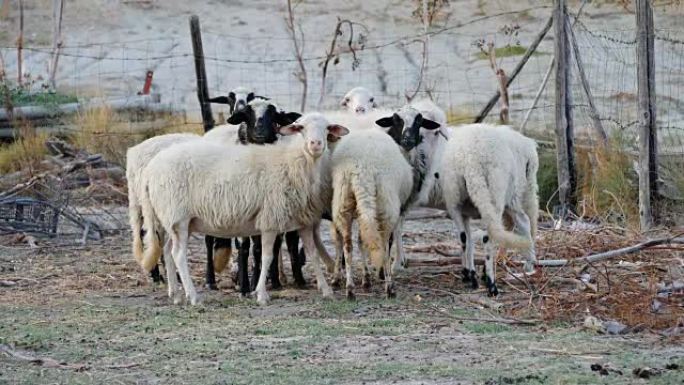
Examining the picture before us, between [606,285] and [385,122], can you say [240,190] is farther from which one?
[606,285]

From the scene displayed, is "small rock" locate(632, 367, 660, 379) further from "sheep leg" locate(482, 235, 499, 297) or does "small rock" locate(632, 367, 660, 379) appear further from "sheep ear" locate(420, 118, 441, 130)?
"sheep ear" locate(420, 118, 441, 130)

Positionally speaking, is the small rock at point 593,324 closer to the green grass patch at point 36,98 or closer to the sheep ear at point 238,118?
the sheep ear at point 238,118

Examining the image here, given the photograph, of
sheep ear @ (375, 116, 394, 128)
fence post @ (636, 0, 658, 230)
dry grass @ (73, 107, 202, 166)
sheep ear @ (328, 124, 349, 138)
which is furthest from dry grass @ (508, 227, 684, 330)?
dry grass @ (73, 107, 202, 166)

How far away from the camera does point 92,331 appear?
9.83 metres

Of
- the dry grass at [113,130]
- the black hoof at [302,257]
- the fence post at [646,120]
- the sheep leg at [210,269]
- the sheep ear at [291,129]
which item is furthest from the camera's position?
the dry grass at [113,130]

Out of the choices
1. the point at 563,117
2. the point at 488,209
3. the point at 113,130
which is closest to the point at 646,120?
the point at 563,117

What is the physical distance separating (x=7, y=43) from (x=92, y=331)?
2045cm

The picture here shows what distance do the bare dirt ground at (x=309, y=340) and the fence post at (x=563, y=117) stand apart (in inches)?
133

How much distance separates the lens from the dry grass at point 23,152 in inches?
710

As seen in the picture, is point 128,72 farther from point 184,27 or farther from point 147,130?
point 147,130

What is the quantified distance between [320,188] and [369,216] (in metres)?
0.57

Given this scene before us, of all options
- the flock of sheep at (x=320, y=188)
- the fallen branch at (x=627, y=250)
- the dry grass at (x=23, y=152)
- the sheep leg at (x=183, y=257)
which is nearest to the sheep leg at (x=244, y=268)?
the flock of sheep at (x=320, y=188)

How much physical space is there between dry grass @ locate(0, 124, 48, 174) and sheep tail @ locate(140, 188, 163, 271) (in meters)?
6.58

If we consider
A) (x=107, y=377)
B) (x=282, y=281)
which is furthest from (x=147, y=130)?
(x=107, y=377)
